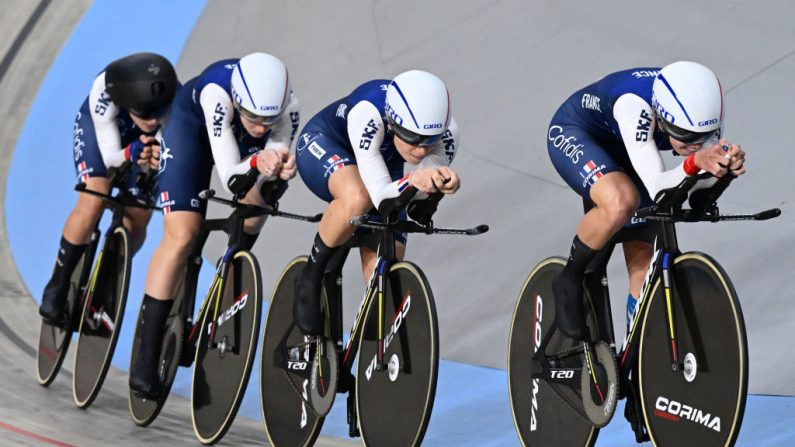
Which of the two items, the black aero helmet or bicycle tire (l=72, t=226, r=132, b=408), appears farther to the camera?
bicycle tire (l=72, t=226, r=132, b=408)

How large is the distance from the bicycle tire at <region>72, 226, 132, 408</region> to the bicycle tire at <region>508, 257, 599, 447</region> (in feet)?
6.31

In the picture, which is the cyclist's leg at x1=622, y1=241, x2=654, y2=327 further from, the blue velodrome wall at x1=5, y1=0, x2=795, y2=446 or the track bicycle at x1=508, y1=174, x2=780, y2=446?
the blue velodrome wall at x1=5, y1=0, x2=795, y2=446

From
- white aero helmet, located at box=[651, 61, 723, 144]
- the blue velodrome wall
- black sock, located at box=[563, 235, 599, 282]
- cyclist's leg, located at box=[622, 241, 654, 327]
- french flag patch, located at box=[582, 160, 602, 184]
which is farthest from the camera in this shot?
the blue velodrome wall

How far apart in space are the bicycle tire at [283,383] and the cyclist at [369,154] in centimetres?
24

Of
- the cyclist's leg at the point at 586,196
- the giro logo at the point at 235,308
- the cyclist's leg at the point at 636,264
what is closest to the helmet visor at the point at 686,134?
A: the cyclist's leg at the point at 586,196

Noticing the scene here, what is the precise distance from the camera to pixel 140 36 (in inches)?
404

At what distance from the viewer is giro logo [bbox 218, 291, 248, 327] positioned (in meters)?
4.81

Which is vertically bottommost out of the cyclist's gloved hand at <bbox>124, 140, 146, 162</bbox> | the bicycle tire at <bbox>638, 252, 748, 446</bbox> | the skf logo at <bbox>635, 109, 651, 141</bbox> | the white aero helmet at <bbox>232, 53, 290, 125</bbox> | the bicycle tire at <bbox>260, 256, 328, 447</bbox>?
the bicycle tire at <bbox>260, 256, 328, 447</bbox>

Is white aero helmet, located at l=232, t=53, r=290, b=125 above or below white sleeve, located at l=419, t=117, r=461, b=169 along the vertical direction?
above

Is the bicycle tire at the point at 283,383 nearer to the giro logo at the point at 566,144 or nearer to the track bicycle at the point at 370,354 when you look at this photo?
the track bicycle at the point at 370,354

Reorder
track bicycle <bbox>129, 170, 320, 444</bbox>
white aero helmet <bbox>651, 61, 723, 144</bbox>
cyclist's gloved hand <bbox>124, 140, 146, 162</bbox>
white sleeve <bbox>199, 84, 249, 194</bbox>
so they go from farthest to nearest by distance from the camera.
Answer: cyclist's gloved hand <bbox>124, 140, 146, 162</bbox>
track bicycle <bbox>129, 170, 320, 444</bbox>
white sleeve <bbox>199, 84, 249, 194</bbox>
white aero helmet <bbox>651, 61, 723, 144</bbox>

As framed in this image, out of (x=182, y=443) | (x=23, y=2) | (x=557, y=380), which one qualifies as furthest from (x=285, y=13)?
(x=557, y=380)

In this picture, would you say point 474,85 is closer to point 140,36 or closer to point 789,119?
point 789,119

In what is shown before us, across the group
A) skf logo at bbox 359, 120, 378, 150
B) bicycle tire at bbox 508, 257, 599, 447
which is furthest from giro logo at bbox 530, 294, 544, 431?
skf logo at bbox 359, 120, 378, 150
